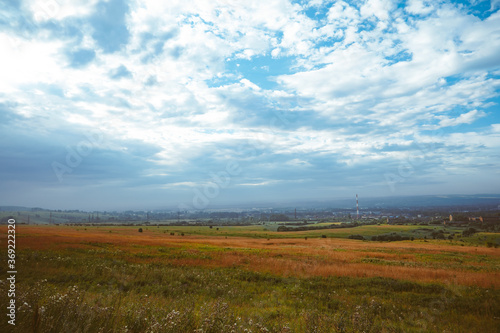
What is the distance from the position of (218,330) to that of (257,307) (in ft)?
15.4

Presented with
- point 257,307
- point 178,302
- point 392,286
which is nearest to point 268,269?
point 392,286

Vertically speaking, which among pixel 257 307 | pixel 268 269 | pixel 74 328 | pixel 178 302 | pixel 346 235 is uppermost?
pixel 74 328

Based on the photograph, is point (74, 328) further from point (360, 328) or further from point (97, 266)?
point (97, 266)

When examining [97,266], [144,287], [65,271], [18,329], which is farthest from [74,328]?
[97,266]

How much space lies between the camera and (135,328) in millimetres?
6168

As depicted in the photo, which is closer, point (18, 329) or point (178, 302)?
point (18, 329)

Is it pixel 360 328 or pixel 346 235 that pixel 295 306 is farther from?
pixel 346 235

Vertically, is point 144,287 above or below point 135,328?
below

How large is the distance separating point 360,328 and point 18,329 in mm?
7852

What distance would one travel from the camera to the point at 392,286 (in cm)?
1552

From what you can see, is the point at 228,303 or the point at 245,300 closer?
the point at 228,303

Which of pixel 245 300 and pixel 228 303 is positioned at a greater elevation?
pixel 228 303

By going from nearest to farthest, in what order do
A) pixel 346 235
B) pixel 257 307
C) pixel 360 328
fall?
1. pixel 360 328
2. pixel 257 307
3. pixel 346 235

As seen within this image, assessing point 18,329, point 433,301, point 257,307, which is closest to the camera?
point 18,329
